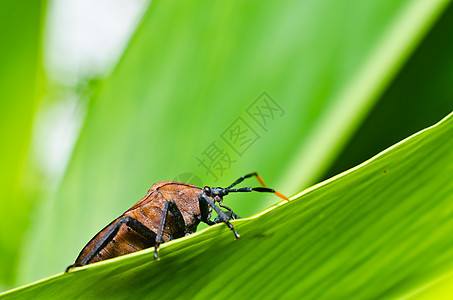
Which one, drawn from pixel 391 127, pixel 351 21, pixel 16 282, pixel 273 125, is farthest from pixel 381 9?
pixel 16 282

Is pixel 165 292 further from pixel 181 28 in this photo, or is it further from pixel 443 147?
pixel 181 28

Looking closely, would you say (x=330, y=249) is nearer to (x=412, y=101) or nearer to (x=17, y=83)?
(x=412, y=101)

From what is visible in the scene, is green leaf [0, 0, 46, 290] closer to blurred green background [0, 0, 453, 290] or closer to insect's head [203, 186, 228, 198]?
blurred green background [0, 0, 453, 290]

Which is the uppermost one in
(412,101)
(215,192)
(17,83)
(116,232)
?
(17,83)

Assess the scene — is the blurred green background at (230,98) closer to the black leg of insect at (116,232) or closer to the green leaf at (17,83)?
the green leaf at (17,83)

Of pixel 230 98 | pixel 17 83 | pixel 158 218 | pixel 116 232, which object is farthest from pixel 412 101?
pixel 17 83

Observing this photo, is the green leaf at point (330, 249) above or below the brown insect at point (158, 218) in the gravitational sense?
below

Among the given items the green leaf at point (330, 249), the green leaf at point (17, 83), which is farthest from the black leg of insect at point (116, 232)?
the green leaf at point (17, 83)
